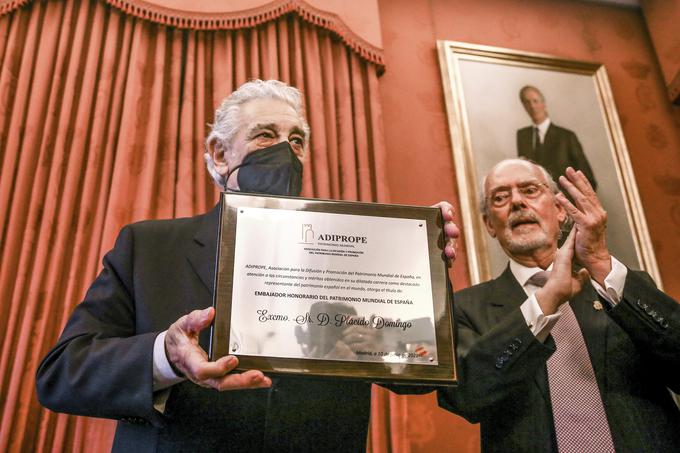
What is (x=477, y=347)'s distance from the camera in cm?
176

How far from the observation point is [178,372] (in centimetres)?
132

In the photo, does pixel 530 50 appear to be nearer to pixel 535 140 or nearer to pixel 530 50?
pixel 530 50

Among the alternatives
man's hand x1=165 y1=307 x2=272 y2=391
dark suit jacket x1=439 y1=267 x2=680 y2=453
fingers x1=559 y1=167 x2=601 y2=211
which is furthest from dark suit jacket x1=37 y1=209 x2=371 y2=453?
fingers x1=559 y1=167 x2=601 y2=211

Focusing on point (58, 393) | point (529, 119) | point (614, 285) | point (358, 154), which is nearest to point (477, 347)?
point (614, 285)

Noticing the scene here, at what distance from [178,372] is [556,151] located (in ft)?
8.46

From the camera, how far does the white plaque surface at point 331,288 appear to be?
135 cm

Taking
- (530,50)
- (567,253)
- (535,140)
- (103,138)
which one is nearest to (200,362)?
(567,253)

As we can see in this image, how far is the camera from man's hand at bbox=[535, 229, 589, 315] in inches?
69.3

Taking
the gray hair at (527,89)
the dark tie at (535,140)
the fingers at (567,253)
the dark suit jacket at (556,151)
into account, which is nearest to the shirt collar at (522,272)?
the fingers at (567,253)

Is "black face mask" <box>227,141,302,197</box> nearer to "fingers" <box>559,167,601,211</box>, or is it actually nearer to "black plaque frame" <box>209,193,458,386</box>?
"black plaque frame" <box>209,193,458,386</box>

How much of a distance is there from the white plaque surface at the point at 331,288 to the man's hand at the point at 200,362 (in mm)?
76

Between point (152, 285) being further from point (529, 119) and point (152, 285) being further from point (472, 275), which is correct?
point (529, 119)

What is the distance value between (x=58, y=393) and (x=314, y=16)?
2327 millimetres

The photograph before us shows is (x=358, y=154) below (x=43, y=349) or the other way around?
the other way around
